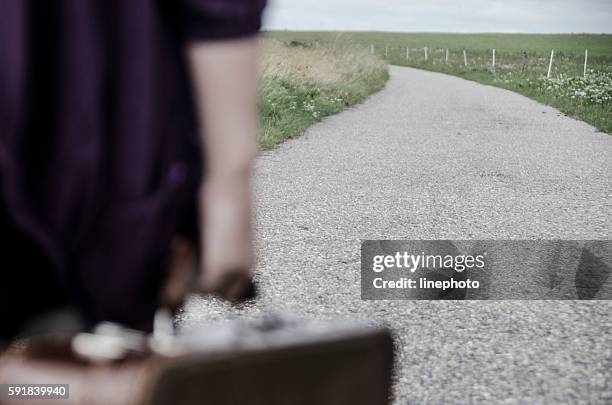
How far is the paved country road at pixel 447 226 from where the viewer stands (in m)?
3.35

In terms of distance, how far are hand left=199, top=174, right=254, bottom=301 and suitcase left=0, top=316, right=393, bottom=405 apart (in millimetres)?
57

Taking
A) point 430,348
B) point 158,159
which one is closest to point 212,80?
point 158,159

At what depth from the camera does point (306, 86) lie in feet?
53.4

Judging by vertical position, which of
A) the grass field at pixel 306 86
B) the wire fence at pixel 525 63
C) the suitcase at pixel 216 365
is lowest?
the wire fence at pixel 525 63

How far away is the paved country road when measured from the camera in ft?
11.0

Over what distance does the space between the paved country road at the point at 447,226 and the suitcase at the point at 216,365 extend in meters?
2.06

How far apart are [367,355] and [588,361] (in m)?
2.67
